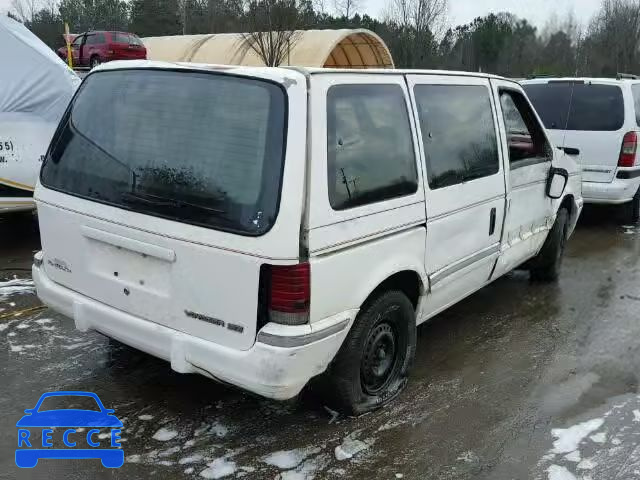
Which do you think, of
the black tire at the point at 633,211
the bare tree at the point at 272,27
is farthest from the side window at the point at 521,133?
the bare tree at the point at 272,27

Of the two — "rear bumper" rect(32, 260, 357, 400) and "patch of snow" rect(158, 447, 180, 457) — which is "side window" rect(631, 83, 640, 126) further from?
"patch of snow" rect(158, 447, 180, 457)

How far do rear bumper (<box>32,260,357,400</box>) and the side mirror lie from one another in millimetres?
2920

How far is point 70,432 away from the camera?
3232 millimetres

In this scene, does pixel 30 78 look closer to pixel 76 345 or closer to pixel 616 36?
pixel 76 345

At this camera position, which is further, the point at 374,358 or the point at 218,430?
the point at 374,358

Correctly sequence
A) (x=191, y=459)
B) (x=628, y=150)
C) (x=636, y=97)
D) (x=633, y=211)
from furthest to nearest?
(x=633, y=211), (x=636, y=97), (x=628, y=150), (x=191, y=459)

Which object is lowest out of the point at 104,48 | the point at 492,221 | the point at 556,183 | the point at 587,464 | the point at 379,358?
the point at 587,464

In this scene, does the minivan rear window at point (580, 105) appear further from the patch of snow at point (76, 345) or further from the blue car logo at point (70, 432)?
the blue car logo at point (70, 432)

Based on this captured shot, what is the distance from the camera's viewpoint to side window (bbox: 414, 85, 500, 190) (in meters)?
3.64

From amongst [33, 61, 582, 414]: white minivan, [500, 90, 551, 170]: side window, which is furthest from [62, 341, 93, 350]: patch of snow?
[500, 90, 551, 170]: side window

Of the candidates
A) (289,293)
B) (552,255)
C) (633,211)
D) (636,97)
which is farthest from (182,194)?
(633,211)

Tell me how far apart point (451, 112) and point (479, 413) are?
1871 mm

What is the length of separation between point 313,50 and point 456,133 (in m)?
18.0

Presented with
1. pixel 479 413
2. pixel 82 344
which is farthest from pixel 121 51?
pixel 479 413
